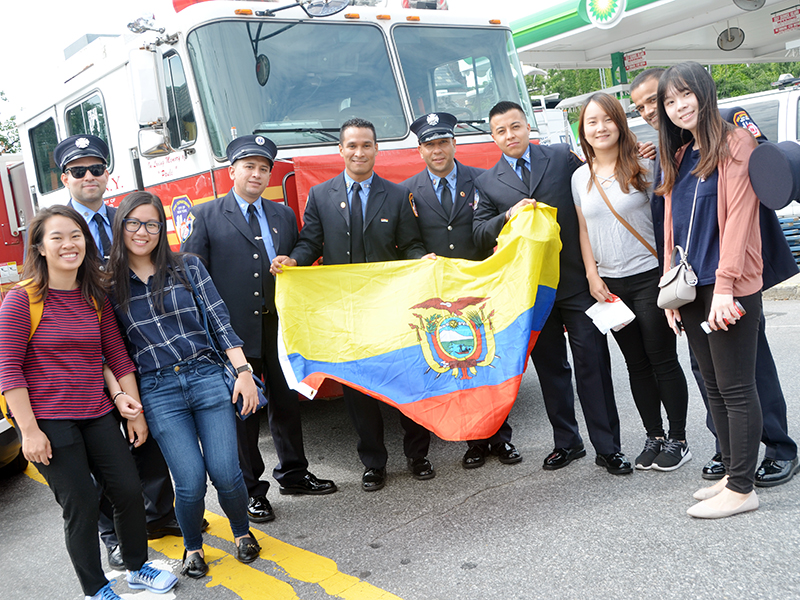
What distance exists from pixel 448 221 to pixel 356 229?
1.95 ft

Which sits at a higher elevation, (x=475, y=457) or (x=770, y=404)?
(x=770, y=404)

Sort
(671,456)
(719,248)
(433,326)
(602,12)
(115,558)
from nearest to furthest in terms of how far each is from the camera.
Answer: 1. (719,248)
2. (115,558)
3. (671,456)
4. (433,326)
5. (602,12)

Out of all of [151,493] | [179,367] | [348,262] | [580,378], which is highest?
[348,262]

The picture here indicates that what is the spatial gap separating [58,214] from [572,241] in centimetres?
275

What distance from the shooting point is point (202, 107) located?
5055 millimetres

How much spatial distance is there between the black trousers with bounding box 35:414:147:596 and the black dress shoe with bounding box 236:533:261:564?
494 millimetres

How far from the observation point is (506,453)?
15.2 ft

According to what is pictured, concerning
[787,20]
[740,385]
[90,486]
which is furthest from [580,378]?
[787,20]

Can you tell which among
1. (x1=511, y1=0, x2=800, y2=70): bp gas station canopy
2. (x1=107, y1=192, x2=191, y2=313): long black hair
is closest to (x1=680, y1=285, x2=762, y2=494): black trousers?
(x1=107, y1=192, x2=191, y2=313): long black hair

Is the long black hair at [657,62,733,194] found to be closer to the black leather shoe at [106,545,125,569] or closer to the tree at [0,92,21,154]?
the black leather shoe at [106,545,125,569]

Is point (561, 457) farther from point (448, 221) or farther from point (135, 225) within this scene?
point (135, 225)

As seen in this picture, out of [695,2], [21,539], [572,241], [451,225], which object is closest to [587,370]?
[572,241]

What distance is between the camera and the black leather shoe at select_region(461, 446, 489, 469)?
4621 mm

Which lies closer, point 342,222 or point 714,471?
point 714,471
